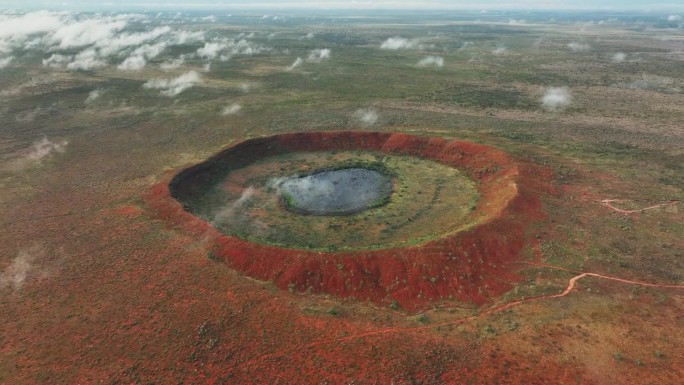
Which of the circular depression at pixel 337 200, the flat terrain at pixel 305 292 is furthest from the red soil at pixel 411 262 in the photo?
the circular depression at pixel 337 200

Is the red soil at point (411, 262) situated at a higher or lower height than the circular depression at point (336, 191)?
higher

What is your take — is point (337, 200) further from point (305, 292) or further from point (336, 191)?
point (305, 292)

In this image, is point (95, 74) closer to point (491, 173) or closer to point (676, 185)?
point (491, 173)

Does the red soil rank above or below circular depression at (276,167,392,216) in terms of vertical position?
above

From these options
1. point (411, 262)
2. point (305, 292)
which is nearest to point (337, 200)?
point (411, 262)

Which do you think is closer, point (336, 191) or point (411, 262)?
point (411, 262)

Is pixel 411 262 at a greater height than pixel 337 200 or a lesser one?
greater

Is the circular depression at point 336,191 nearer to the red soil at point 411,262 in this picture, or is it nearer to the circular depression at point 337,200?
the circular depression at point 337,200

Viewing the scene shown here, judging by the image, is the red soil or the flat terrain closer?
the flat terrain

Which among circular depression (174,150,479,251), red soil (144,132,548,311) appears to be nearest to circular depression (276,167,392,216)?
circular depression (174,150,479,251)

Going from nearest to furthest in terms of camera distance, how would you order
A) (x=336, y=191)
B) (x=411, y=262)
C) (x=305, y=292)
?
(x=305, y=292) < (x=411, y=262) < (x=336, y=191)

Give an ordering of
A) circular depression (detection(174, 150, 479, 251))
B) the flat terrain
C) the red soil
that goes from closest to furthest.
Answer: the flat terrain → the red soil → circular depression (detection(174, 150, 479, 251))

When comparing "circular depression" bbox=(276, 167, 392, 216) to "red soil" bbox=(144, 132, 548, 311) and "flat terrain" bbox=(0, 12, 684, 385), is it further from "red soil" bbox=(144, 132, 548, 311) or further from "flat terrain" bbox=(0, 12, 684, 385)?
"red soil" bbox=(144, 132, 548, 311)
